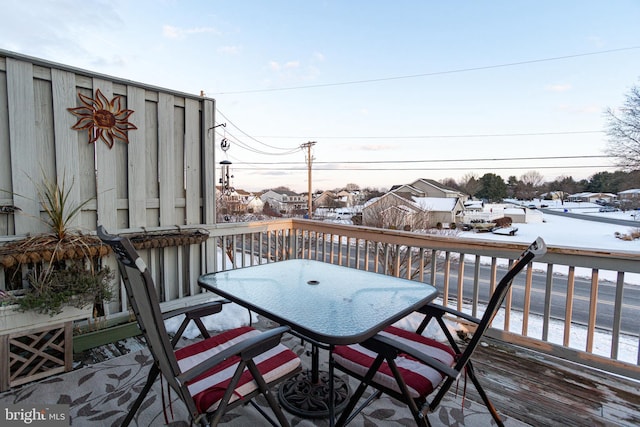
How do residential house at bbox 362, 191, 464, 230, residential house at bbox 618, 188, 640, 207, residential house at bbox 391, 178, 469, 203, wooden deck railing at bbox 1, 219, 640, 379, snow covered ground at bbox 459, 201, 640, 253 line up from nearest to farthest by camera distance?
wooden deck railing at bbox 1, 219, 640, 379 < snow covered ground at bbox 459, 201, 640, 253 < residential house at bbox 362, 191, 464, 230 < residential house at bbox 618, 188, 640, 207 < residential house at bbox 391, 178, 469, 203

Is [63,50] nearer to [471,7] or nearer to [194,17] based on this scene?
[194,17]

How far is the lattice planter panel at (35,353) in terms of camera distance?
5.85 feet

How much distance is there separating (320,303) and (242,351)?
1.69 ft

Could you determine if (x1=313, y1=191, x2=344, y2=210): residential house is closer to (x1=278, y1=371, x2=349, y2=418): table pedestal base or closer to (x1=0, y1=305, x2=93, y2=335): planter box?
(x1=0, y1=305, x2=93, y2=335): planter box

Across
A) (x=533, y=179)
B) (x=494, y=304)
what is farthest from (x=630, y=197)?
(x=494, y=304)

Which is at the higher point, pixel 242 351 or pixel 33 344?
pixel 242 351

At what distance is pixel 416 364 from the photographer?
4.53 feet

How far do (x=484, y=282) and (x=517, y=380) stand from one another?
27.1 ft

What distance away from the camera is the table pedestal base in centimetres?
161

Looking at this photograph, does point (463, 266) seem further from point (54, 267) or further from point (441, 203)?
point (441, 203)

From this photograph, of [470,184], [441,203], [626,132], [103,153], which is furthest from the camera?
[470,184]

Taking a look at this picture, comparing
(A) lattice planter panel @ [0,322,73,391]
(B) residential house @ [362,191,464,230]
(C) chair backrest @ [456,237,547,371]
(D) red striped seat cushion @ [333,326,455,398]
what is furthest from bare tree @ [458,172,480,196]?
(A) lattice planter panel @ [0,322,73,391]

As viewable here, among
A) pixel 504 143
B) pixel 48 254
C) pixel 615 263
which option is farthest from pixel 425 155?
pixel 48 254

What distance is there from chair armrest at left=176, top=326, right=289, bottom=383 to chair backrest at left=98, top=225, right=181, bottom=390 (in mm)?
65
